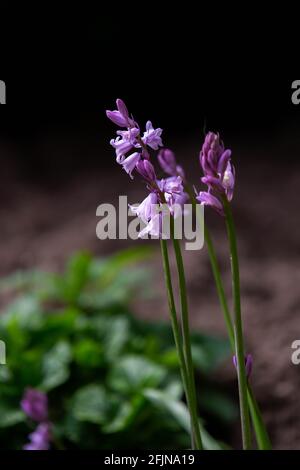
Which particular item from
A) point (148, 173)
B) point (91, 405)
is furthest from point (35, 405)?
point (148, 173)

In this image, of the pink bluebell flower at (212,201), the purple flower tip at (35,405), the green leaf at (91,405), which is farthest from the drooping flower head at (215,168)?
the green leaf at (91,405)

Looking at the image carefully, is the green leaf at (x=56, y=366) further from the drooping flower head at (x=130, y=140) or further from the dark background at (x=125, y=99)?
the dark background at (x=125, y=99)

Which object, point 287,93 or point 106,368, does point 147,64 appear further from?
point 106,368

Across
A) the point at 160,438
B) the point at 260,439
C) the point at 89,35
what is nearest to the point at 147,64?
the point at 89,35

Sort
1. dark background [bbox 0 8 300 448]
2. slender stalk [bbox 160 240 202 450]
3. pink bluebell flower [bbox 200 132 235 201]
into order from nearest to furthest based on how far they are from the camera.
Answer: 1. pink bluebell flower [bbox 200 132 235 201]
2. slender stalk [bbox 160 240 202 450]
3. dark background [bbox 0 8 300 448]

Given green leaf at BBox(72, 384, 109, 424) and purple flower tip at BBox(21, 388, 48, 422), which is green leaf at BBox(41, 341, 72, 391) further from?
purple flower tip at BBox(21, 388, 48, 422)

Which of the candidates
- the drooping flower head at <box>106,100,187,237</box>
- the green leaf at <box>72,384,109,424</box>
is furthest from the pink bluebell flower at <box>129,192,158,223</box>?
the green leaf at <box>72,384,109,424</box>
